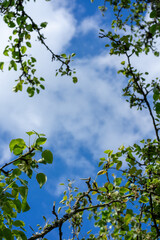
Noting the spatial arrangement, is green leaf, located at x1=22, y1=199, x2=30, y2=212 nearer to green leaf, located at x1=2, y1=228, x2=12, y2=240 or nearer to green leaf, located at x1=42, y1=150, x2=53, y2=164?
green leaf, located at x1=2, y1=228, x2=12, y2=240

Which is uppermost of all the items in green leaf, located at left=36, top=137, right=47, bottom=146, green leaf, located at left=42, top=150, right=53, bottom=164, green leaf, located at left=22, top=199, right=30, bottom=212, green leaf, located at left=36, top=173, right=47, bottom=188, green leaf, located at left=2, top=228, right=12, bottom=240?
green leaf, located at left=36, top=137, right=47, bottom=146

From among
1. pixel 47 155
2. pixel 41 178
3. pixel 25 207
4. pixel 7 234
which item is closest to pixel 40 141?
pixel 47 155

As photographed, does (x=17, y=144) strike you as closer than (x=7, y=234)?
No

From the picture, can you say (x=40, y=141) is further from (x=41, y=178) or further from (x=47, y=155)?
(x=41, y=178)

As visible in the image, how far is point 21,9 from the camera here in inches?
176

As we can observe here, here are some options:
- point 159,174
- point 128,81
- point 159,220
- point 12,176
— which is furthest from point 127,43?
point 12,176

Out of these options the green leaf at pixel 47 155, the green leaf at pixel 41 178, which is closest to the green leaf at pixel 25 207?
the green leaf at pixel 41 178

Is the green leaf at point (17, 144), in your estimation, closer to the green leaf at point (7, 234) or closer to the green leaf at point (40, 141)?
the green leaf at point (40, 141)

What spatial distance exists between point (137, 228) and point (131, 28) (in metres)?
5.81

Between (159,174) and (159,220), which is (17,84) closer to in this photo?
(159,174)

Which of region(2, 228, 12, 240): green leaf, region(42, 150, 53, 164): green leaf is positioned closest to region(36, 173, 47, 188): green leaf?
Result: region(42, 150, 53, 164): green leaf

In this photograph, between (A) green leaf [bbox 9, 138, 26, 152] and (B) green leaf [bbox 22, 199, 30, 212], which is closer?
(B) green leaf [bbox 22, 199, 30, 212]

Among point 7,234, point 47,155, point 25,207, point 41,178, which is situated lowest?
point 7,234

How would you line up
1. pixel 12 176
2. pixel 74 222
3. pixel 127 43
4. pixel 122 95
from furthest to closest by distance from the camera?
pixel 122 95
pixel 127 43
pixel 74 222
pixel 12 176
